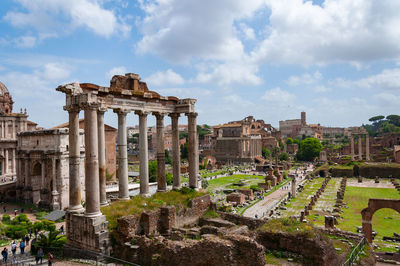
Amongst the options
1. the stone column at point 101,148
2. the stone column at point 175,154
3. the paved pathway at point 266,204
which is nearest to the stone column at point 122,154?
the stone column at point 101,148

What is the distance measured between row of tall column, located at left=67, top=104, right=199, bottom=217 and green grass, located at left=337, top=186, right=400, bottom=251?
1467 centimetres

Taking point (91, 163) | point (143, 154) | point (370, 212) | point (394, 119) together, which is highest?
point (394, 119)

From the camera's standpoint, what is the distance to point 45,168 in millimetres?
32844

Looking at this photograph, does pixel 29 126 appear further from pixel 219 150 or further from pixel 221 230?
pixel 219 150

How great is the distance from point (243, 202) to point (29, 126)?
39180 millimetres

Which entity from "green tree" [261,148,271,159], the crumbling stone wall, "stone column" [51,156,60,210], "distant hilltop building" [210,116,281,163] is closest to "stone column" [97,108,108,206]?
the crumbling stone wall

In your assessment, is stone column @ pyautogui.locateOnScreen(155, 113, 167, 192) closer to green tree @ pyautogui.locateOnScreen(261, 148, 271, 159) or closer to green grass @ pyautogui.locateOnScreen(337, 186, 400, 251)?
green grass @ pyautogui.locateOnScreen(337, 186, 400, 251)

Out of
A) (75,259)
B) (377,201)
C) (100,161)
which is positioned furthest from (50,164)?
(377,201)

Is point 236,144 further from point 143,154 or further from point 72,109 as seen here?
point 72,109

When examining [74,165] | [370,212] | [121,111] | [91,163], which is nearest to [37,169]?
[121,111]

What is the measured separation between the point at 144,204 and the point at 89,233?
3178 mm

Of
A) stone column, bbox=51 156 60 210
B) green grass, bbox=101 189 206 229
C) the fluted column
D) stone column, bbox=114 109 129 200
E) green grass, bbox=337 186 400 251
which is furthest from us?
stone column, bbox=51 156 60 210

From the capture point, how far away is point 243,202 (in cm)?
3769

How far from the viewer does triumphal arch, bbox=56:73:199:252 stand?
40.7ft
